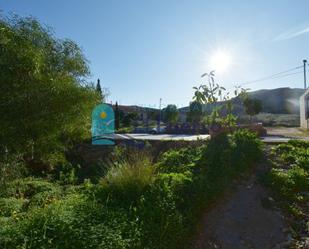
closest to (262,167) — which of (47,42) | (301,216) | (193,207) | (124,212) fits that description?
(301,216)

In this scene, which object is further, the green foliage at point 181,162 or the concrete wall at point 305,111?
the concrete wall at point 305,111

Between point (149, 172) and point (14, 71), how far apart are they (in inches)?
111

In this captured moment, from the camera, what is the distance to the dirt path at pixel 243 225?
566 centimetres

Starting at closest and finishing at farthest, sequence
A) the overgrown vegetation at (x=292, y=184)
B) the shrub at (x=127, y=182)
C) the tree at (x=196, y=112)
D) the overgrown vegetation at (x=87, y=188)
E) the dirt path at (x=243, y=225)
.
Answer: the overgrown vegetation at (x=87, y=188), the dirt path at (x=243, y=225), the shrub at (x=127, y=182), the overgrown vegetation at (x=292, y=184), the tree at (x=196, y=112)

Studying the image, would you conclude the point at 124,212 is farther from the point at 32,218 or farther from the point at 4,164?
the point at 4,164

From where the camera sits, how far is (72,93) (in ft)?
24.6

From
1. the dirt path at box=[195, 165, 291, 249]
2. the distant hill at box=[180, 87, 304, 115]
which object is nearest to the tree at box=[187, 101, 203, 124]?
the dirt path at box=[195, 165, 291, 249]

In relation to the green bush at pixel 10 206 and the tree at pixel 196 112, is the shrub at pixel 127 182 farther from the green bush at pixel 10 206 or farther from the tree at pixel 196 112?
the tree at pixel 196 112

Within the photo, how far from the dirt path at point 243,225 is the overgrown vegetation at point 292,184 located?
0.81ft

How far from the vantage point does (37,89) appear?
21.2 ft

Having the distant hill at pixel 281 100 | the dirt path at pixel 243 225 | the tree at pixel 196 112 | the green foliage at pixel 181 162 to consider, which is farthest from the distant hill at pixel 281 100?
the dirt path at pixel 243 225

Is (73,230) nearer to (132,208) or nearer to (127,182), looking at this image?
(132,208)

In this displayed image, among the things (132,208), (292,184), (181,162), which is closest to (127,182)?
(132,208)

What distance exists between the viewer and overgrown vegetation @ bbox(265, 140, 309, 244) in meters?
6.52
